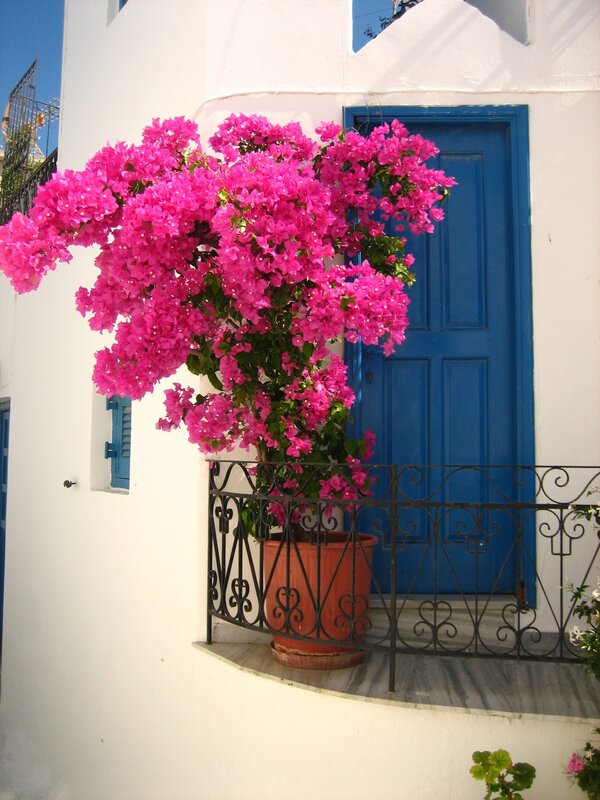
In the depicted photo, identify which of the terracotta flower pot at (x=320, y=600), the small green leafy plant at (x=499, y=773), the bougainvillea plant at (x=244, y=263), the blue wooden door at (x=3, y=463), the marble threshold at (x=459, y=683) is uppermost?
the bougainvillea plant at (x=244, y=263)

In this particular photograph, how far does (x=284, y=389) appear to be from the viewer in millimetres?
3943

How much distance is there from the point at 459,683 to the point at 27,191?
20.3 ft

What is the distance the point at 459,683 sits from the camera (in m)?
3.80

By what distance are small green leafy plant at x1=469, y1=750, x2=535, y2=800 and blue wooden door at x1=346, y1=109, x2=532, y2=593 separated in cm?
132

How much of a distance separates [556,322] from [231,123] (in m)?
1.93

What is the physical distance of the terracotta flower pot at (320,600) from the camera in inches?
153

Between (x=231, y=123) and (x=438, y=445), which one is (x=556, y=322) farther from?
(x=231, y=123)

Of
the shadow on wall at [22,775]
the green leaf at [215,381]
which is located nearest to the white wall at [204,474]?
the shadow on wall at [22,775]

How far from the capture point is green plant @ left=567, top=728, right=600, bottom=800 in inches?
128

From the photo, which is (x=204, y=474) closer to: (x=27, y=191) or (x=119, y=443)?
(x=119, y=443)

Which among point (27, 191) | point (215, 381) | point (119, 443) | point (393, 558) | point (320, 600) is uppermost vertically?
point (27, 191)

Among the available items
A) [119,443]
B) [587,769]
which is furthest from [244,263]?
[119,443]

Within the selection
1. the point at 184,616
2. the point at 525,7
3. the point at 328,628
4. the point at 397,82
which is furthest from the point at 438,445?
the point at 525,7

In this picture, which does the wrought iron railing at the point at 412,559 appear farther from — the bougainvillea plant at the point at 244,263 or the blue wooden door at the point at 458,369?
the bougainvillea plant at the point at 244,263
